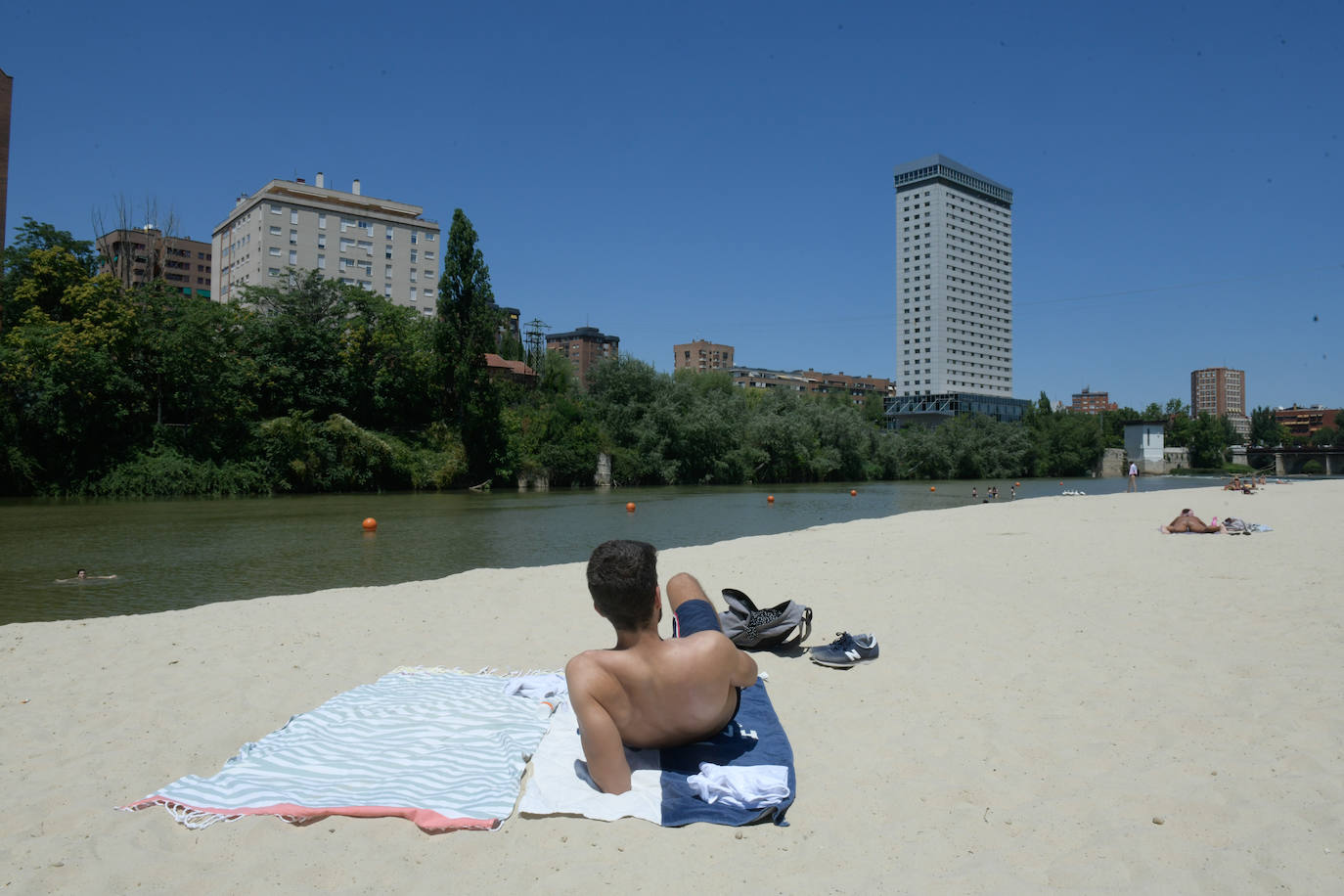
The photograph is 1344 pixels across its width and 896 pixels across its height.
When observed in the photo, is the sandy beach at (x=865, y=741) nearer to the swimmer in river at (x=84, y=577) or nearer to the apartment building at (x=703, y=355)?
the swimmer in river at (x=84, y=577)

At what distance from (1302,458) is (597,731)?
110 m

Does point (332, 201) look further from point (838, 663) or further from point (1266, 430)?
point (1266, 430)

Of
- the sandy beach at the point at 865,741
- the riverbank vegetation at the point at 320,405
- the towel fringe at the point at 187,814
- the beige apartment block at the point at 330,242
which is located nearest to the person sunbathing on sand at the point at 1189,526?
the sandy beach at the point at 865,741

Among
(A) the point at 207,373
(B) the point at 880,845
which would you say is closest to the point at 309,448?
(A) the point at 207,373

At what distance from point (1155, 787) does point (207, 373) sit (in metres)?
41.0

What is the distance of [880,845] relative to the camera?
10.0 feet

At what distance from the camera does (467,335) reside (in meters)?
Answer: 42.6

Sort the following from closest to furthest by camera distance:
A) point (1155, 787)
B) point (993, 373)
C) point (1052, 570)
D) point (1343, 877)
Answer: point (1343, 877) < point (1155, 787) < point (1052, 570) < point (993, 373)

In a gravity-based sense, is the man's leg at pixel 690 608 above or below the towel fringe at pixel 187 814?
above

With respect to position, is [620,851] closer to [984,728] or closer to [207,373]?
[984,728]

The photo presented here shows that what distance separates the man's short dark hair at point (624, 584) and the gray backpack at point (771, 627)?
2.71 m

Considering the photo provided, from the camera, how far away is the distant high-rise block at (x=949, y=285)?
152 m

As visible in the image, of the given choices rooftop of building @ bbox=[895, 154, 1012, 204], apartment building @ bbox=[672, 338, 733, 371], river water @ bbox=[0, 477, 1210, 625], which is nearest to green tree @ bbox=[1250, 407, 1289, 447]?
rooftop of building @ bbox=[895, 154, 1012, 204]

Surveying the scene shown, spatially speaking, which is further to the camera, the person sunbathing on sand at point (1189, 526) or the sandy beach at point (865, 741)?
the person sunbathing on sand at point (1189, 526)
